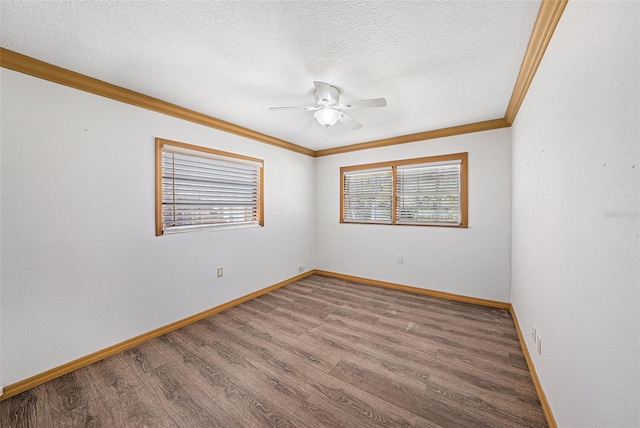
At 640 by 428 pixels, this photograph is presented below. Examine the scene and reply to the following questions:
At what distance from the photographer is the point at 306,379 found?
186 cm

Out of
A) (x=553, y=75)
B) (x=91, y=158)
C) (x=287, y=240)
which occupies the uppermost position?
(x=553, y=75)

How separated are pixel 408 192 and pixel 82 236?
12.7ft

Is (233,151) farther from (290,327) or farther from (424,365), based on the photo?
(424,365)

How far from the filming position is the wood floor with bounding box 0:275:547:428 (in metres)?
1.53

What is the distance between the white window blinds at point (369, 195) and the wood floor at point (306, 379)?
1779mm

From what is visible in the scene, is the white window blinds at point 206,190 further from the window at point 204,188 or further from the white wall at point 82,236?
the white wall at point 82,236

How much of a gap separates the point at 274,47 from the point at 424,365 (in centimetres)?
270

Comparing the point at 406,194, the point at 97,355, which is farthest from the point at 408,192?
the point at 97,355

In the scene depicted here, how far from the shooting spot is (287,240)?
4184 millimetres

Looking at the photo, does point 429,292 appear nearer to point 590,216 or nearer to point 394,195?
point 394,195

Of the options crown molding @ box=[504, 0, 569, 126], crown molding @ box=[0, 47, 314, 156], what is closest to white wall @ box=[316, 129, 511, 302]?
crown molding @ box=[504, 0, 569, 126]

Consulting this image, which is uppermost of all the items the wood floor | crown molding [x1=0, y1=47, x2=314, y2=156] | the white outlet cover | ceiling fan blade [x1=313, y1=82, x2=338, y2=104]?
crown molding [x1=0, y1=47, x2=314, y2=156]

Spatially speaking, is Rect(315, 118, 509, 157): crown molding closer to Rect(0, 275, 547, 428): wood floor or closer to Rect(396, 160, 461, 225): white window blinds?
Rect(396, 160, 461, 225): white window blinds

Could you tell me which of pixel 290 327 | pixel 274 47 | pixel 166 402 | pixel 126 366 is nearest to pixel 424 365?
pixel 290 327
